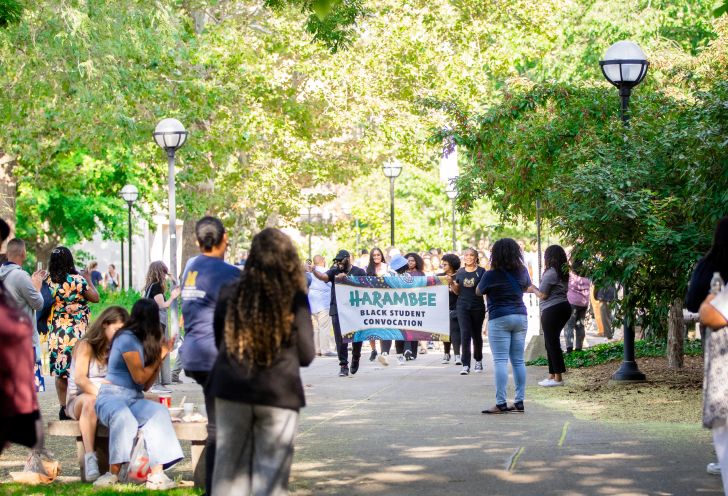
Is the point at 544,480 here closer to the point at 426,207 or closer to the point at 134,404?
the point at 134,404

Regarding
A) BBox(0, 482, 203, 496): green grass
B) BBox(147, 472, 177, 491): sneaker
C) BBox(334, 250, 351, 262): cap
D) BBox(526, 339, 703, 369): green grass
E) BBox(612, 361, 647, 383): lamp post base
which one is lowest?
BBox(0, 482, 203, 496): green grass

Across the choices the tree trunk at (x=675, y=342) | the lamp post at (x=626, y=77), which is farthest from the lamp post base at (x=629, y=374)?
the tree trunk at (x=675, y=342)

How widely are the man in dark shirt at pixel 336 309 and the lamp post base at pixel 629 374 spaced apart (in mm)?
4377

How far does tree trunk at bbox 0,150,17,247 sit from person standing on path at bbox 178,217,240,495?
2063cm

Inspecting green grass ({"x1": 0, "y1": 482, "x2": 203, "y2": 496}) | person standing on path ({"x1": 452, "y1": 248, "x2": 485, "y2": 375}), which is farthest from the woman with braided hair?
person standing on path ({"x1": 452, "y1": 248, "x2": 485, "y2": 375})

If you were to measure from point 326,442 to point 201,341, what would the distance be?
146 inches

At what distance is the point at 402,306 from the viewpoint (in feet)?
67.3

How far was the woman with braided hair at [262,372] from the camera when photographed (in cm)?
621

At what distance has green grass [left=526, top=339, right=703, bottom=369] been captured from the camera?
1953cm

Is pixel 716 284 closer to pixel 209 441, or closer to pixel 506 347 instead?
pixel 209 441

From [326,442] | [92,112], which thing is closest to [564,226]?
[326,442]

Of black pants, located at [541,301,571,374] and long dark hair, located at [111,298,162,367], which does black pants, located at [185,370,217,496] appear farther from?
black pants, located at [541,301,571,374]

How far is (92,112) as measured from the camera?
24.5m

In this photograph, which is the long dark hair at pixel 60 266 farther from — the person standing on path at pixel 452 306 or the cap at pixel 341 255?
the person standing on path at pixel 452 306
